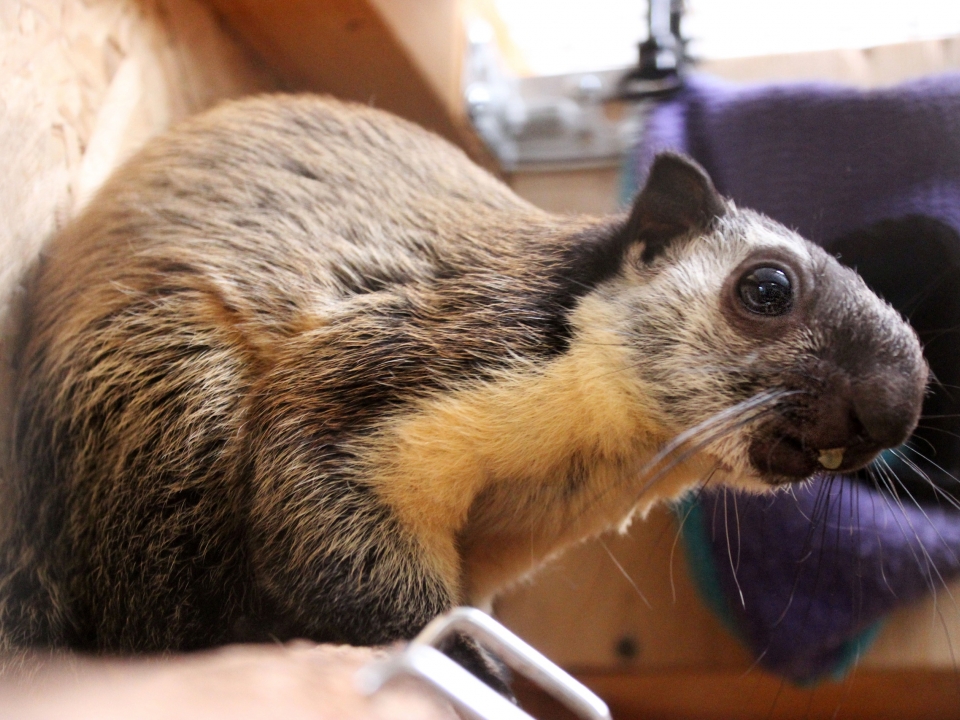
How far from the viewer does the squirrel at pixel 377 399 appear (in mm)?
884

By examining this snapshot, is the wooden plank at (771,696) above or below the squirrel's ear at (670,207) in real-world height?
below

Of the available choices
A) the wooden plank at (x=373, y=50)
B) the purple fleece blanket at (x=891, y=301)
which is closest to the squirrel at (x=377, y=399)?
the purple fleece blanket at (x=891, y=301)

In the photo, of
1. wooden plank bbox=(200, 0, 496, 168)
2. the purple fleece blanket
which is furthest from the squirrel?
wooden plank bbox=(200, 0, 496, 168)

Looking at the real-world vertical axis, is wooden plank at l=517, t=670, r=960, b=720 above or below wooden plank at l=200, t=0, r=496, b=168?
below

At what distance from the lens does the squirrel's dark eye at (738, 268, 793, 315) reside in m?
0.92

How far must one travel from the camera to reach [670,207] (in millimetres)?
1021

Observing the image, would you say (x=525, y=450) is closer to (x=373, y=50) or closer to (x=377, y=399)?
(x=377, y=399)

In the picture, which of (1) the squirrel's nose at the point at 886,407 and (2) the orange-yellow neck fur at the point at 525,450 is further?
(2) the orange-yellow neck fur at the point at 525,450

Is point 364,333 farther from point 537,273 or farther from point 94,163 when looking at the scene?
point 94,163

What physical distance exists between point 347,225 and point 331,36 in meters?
0.58

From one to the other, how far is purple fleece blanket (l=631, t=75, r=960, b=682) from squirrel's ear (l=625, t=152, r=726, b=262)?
0.68ft

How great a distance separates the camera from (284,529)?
0.91 meters

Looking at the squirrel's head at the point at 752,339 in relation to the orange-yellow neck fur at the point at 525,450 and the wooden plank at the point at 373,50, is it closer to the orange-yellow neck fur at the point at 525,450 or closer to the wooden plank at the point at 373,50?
the orange-yellow neck fur at the point at 525,450

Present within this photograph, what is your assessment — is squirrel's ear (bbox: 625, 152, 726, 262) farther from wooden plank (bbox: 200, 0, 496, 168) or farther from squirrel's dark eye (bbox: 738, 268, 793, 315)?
wooden plank (bbox: 200, 0, 496, 168)
